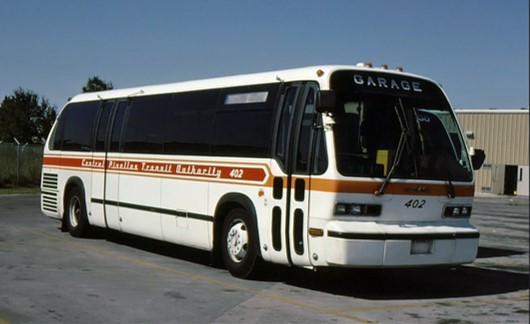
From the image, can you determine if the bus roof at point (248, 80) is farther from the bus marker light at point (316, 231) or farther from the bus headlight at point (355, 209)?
the bus marker light at point (316, 231)

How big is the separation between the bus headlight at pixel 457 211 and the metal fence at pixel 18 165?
26.4 metres

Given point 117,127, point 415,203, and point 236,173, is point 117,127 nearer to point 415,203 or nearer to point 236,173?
point 236,173

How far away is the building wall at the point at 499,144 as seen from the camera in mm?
52375

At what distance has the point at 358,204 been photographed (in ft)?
29.1

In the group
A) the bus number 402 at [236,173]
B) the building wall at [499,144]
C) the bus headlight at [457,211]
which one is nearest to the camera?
the bus headlight at [457,211]

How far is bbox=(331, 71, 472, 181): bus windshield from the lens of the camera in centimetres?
903

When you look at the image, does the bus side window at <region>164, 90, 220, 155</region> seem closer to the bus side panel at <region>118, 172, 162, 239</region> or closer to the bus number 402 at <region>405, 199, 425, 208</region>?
the bus side panel at <region>118, 172, 162, 239</region>

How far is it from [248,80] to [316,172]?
2.29 metres

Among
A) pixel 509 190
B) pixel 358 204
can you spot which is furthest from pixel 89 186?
pixel 509 190

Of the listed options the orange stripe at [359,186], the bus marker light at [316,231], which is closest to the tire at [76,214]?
the orange stripe at [359,186]

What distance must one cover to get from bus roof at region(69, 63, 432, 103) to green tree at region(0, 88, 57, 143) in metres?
54.4

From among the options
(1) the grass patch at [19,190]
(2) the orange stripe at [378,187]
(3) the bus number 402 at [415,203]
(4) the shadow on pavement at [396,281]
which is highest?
(2) the orange stripe at [378,187]

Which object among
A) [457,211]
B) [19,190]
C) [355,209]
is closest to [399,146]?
[355,209]

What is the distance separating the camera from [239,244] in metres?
10.4
